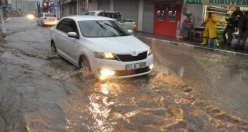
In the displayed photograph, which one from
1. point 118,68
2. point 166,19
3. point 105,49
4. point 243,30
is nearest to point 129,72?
point 118,68

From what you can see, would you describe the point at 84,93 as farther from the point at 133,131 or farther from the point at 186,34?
the point at 186,34

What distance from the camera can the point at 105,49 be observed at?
603 centimetres

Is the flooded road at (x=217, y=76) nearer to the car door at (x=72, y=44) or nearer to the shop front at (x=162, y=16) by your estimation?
the car door at (x=72, y=44)

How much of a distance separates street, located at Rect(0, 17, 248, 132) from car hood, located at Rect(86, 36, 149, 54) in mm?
736

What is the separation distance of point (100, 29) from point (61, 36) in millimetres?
1598

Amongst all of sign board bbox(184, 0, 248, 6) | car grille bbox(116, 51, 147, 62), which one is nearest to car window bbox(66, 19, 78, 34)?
car grille bbox(116, 51, 147, 62)

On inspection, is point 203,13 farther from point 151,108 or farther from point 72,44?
point 151,108

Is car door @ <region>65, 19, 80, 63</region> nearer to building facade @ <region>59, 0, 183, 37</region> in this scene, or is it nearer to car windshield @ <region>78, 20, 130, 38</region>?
car windshield @ <region>78, 20, 130, 38</region>

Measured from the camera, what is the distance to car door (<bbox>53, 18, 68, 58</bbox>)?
801cm

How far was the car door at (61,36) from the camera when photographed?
8.01 metres

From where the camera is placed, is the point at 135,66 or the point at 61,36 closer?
the point at 135,66

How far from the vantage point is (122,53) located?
5.96 m

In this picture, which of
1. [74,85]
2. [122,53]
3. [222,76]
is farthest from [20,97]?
[222,76]

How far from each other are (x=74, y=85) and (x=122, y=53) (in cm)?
139
